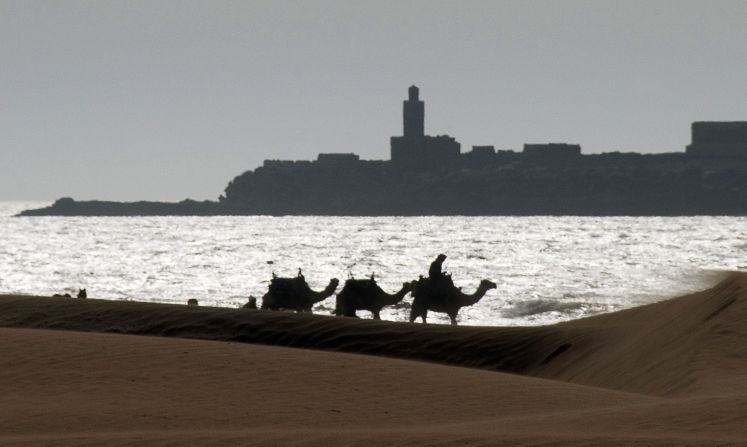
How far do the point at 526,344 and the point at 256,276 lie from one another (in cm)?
5746

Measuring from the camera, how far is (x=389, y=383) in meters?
17.2

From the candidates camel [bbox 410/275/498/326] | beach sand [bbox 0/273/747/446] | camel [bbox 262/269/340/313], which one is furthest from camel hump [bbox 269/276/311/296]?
beach sand [bbox 0/273/747/446]

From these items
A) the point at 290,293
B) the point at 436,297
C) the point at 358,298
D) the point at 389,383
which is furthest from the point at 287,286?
the point at 389,383

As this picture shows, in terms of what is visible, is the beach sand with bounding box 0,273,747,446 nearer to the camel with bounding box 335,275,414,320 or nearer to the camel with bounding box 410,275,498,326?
the camel with bounding box 410,275,498,326

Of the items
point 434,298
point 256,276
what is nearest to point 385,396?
point 434,298

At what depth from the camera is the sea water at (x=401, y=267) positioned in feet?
187

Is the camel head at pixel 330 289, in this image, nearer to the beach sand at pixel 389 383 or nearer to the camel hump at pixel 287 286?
Result: the camel hump at pixel 287 286

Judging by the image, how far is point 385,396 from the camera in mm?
16188

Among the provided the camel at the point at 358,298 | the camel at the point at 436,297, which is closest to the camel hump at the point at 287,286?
the camel at the point at 358,298

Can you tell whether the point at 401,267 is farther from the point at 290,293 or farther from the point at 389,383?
the point at 389,383

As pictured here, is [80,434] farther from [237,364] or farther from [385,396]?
[237,364]

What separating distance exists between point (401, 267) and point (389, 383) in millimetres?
75543

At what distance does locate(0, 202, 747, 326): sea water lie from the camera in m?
56.9

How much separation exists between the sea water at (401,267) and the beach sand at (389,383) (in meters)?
18.7
